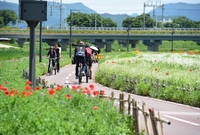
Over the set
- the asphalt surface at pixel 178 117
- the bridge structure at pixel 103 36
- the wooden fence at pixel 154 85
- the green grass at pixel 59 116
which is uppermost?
the bridge structure at pixel 103 36

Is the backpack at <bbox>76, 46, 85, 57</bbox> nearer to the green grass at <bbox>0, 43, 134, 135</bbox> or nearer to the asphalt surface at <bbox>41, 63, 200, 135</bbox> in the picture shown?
the asphalt surface at <bbox>41, 63, 200, 135</bbox>

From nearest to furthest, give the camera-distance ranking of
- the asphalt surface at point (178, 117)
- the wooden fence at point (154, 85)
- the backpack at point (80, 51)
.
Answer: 1. the asphalt surface at point (178, 117)
2. the wooden fence at point (154, 85)
3. the backpack at point (80, 51)

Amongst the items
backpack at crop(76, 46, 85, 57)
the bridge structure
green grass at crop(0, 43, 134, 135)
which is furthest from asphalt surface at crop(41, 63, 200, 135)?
the bridge structure

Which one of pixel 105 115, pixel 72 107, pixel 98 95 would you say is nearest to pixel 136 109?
pixel 105 115

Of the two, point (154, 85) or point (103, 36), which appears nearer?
point (154, 85)

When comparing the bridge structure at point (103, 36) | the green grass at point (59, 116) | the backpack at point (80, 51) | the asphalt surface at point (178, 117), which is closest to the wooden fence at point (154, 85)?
the asphalt surface at point (178, 117)

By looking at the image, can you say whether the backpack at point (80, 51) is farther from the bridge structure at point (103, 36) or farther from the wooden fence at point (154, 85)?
the bridge structure at point (103, 36)

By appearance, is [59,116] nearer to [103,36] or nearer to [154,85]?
[154,85]

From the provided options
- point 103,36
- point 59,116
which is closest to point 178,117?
point 59,116

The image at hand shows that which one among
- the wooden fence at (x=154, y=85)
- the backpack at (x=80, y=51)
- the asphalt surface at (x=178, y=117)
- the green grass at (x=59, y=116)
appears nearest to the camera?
the green grass at (x=59, y=116)

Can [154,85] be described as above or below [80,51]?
below

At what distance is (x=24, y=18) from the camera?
1488 cm

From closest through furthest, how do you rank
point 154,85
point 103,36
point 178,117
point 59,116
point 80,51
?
1. point 59,116
2. point 178,117
3. point 154,85
4. point 80,51
5. point 103,36

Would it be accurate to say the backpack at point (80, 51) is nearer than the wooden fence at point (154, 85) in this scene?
No
